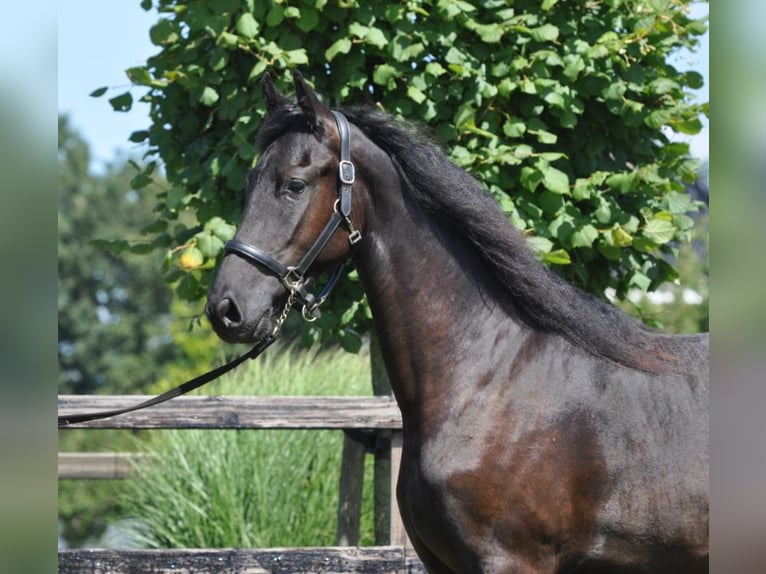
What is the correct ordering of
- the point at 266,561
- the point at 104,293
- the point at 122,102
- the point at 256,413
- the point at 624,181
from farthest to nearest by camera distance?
the point at 104,293 → the point at 122,102 → the point at 256,413 → the point at 266,561 → the point at 624,181

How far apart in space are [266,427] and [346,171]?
6.35ft

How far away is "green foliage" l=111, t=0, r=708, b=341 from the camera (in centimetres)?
421

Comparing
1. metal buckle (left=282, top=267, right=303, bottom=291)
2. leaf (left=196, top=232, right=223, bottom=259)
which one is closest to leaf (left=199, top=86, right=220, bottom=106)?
leaf (left=196, top=232, right=223, bottom=259)

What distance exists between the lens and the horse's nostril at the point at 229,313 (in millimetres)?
2781

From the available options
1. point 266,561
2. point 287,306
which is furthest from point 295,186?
point 266,561

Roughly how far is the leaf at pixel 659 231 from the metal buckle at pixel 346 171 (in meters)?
1.88

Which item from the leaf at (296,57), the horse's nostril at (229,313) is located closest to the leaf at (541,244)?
the leaf at (296,57)

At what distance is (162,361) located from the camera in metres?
26.7

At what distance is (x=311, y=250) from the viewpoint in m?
2.89

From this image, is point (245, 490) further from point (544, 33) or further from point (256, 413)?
point (544, 33)

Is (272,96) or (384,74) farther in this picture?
(384,74)

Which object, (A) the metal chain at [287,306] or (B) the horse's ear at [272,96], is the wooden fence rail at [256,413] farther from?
(B) the horse's ear at [272,96]
